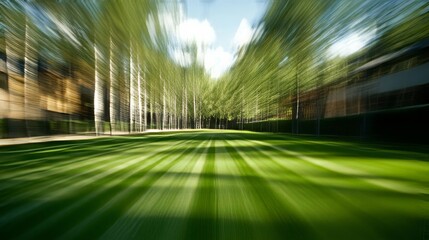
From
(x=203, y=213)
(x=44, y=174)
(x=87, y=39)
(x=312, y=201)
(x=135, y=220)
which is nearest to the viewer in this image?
(x=135, y=220)

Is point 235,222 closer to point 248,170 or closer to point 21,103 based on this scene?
point 248,170

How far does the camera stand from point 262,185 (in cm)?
287

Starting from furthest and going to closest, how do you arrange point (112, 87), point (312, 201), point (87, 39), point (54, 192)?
point (112, 87) → point (87, 39) → point (54, 192) → point (312, 201)

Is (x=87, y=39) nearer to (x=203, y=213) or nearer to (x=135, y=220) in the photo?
(x=135, y=220)

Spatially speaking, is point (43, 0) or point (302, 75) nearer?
point (43, 0)

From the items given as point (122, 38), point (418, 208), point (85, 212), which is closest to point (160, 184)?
point (85, 212)

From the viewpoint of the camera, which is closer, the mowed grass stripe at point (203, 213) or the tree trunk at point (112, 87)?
the mowed grass stripe at point (203, 213)

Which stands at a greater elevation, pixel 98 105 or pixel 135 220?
pixel 98 105

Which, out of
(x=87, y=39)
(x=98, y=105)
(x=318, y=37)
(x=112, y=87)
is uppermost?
(x=318, y=37)

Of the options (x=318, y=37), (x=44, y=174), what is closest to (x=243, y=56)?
(x=318, y=37)

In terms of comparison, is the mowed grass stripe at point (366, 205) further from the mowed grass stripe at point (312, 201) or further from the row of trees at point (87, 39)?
the row of trees at point (87, 39)

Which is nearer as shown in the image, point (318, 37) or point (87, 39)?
point (87, 39)

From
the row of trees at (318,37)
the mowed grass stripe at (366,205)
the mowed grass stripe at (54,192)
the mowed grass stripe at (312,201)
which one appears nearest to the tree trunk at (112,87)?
the row of trees at (318,37)

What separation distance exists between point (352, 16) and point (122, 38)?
7360 millimetres
